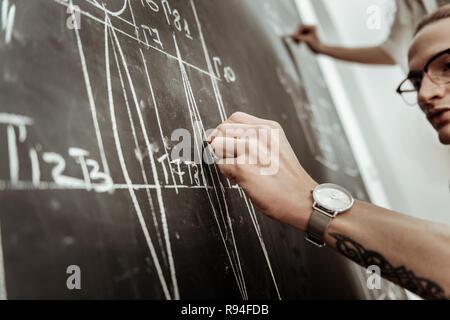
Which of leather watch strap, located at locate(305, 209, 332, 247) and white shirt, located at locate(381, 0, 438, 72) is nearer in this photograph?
leather watch strap, located at locate(305, 209, 332, 247)

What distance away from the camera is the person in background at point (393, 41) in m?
1.55

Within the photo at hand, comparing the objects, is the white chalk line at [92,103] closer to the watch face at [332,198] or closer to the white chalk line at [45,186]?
the white chalk line at [45,186]

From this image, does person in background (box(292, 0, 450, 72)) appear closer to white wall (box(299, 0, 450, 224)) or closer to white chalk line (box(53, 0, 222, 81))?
white wall (box(299, 0, 450, 224))

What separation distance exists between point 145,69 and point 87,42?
11cm

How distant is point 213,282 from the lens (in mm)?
581

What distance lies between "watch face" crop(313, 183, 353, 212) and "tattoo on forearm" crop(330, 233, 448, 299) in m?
0.05

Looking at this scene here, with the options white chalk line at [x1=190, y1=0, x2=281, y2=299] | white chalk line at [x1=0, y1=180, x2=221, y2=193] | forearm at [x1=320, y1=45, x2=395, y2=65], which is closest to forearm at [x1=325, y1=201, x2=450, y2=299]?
white chalk line at [x1=190, y1=0, x2=281, y2=299]

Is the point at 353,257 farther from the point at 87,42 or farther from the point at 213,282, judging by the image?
the point at 87,42

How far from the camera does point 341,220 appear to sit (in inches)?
23.4

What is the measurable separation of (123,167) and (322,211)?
33 centimetres

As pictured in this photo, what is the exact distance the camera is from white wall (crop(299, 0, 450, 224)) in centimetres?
168

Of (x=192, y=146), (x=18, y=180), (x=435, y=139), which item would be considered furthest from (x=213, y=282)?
(x=435, y=139)

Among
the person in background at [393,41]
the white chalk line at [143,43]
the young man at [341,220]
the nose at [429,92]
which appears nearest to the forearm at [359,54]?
the person in background at [393,41]

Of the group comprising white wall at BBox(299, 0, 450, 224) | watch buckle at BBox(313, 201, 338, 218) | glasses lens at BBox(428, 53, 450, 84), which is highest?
white wall at BBox(299, 0, 450, 224)
